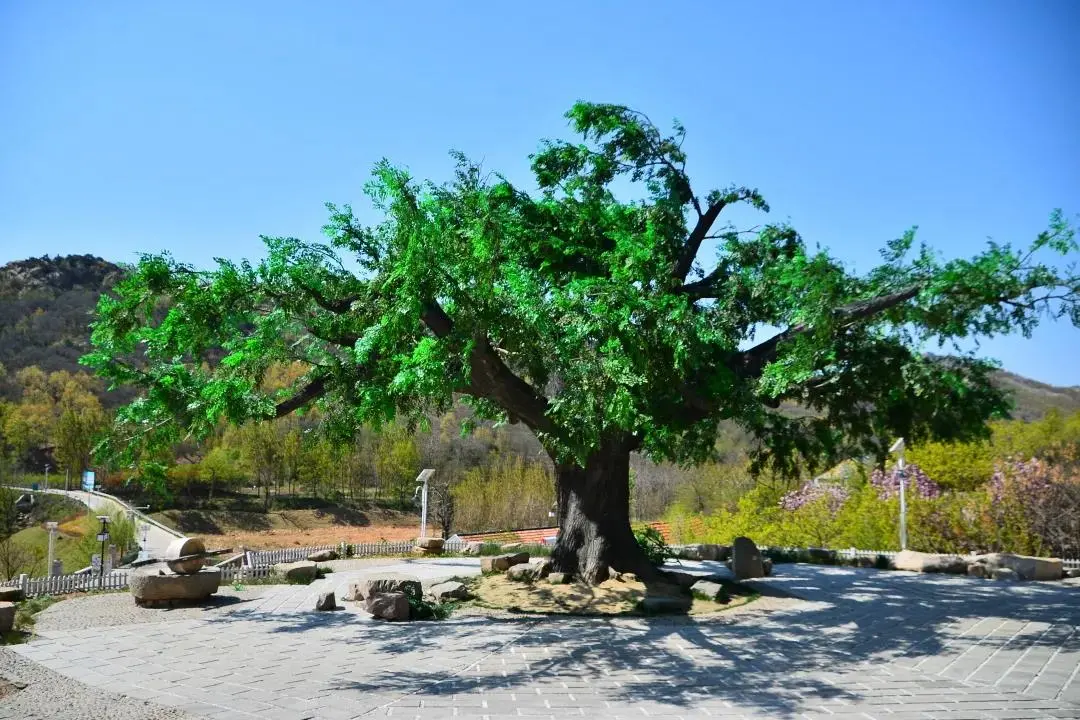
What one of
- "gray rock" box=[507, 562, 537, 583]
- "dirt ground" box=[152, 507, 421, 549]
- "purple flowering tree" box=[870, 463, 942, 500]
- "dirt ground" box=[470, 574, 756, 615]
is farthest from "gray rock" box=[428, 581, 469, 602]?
"dirt ground" box=[152, 507, 421, 549]

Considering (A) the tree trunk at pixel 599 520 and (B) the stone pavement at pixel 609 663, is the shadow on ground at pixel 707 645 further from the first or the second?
(A) the tree trunk at pixel 599 520

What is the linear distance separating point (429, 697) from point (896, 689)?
176 inches

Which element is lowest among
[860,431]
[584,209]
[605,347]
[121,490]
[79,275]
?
[121,490]

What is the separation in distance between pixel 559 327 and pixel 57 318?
9043 centimetres

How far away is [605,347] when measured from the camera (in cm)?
951

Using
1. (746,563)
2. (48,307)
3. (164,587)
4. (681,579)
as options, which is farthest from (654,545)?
(48,307)

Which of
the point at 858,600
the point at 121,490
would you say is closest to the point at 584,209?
the point at 858,600

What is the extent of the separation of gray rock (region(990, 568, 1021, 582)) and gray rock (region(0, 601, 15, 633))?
17.0m

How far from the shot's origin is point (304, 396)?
1141 cm

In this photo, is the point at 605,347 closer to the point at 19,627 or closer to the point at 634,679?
the point at 634,679

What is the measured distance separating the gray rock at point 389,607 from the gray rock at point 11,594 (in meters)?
6.17

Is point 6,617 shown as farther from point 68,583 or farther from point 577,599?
point 577,599

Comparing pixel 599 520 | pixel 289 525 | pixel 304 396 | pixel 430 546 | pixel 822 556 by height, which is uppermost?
pixel 304 396

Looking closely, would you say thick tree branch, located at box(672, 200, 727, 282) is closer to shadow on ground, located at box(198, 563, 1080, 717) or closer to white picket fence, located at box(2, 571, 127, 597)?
shadow on ground, located at box(198, 563, 1080, 717)
